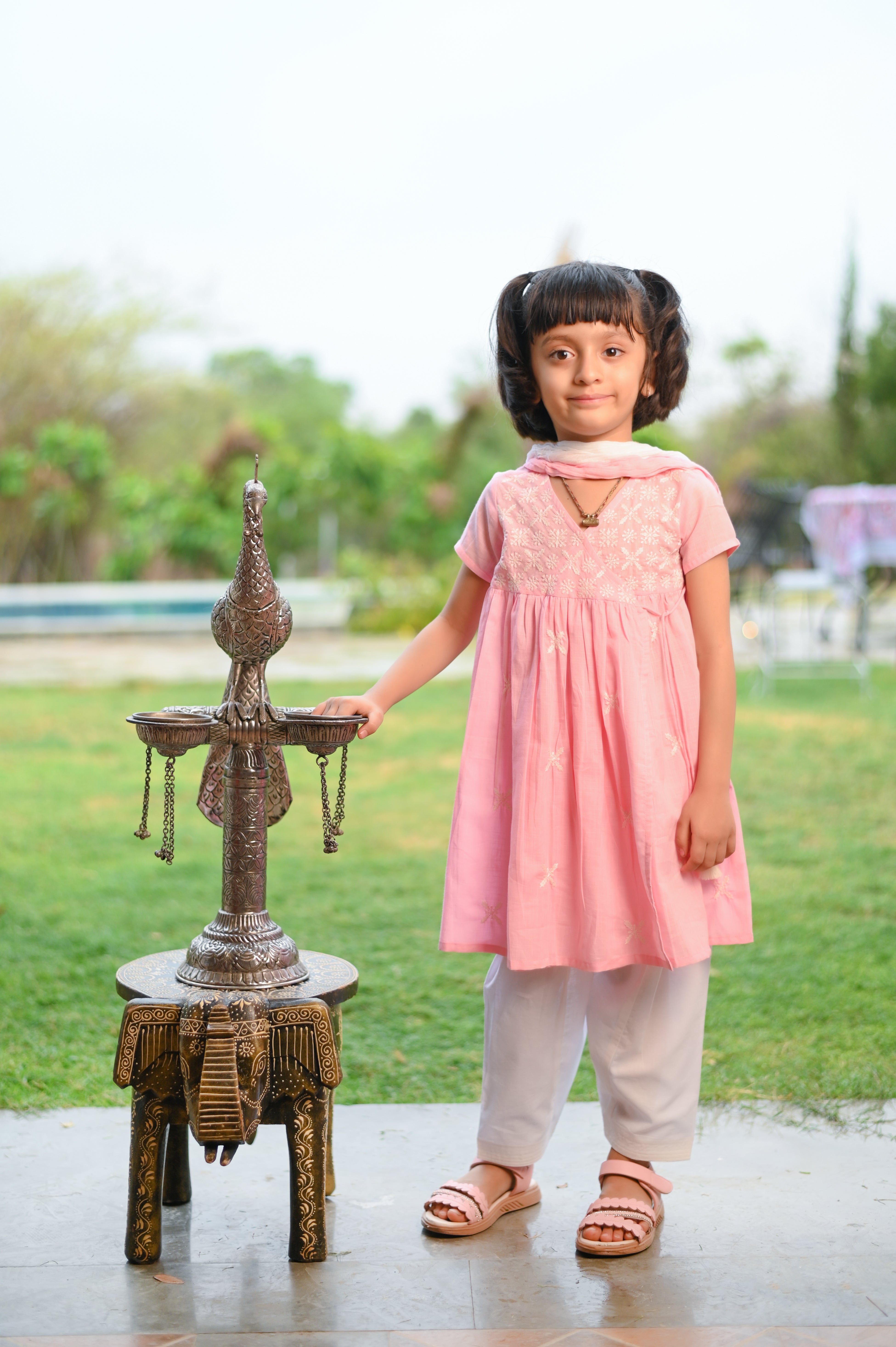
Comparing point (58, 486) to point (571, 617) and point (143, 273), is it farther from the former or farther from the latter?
point (571, 617)

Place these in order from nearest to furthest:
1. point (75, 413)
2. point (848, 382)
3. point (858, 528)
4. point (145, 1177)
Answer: point (145, 1177) → point (858, 528) → point (75, 413) → point (848, 382)

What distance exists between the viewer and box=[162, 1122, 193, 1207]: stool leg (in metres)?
1.72

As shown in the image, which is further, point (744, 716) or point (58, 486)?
point (58, 486)

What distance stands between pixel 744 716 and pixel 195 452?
14754 millimetres

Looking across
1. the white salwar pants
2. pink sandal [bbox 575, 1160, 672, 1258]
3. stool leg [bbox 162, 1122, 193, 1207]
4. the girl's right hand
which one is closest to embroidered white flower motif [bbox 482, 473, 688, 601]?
the girl's right hand

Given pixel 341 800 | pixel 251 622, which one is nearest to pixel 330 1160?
pixel 341 800

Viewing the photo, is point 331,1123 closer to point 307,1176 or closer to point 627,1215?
point 307,1176

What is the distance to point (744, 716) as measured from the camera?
20.2ft

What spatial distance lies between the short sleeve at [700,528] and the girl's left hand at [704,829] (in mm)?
292

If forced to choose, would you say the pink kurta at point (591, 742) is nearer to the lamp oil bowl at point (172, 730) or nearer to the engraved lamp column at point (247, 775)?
the engraved lamp column at point (247, 775)

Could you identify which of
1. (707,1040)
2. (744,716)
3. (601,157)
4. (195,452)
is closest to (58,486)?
(195,452)

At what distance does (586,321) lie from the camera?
163cm

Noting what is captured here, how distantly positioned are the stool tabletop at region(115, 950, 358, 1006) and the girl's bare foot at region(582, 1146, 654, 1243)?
41 centimetres

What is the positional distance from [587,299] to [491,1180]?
3.76ft
